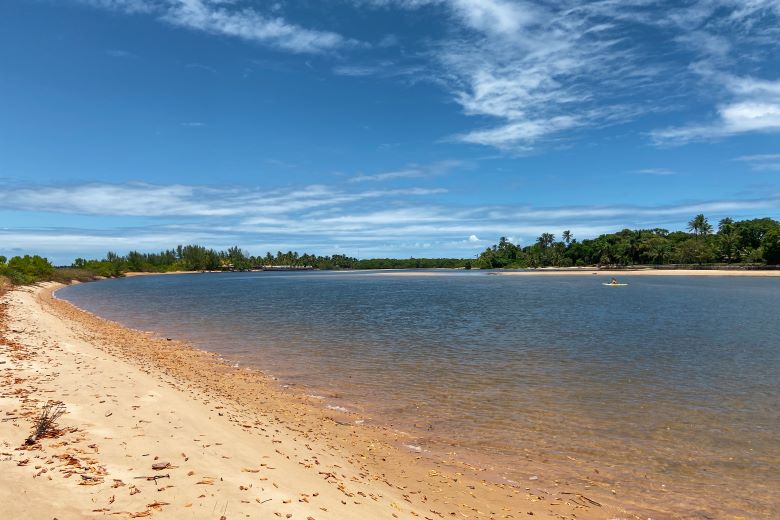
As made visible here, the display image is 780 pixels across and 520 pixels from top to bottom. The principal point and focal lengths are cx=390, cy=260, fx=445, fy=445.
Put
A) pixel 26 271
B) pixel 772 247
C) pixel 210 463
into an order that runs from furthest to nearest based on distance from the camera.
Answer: pixel 772 247 → pixel 26 271 → pixel 210 463

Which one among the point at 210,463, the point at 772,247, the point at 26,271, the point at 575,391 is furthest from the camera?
the point at 772,247

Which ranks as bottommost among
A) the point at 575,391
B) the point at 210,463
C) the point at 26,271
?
the point at 575,391

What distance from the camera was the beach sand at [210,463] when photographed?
21.6 ft

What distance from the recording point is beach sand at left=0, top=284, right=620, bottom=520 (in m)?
6.58

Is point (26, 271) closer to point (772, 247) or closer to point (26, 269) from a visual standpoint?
point (26, 269)

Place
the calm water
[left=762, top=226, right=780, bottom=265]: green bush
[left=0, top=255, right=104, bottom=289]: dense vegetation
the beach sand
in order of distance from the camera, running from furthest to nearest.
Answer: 1. [left=762, top=226, right=780, bottom=265]: green bush
2. [left=0, top=255, right=104, bottom=289]: dense vegetation
3. the calm water
4. the beach sand

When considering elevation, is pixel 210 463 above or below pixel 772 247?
below

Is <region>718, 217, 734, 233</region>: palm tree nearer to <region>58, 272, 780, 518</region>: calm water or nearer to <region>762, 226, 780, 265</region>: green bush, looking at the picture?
<region>762, 226, 780, 265</region>: green bush

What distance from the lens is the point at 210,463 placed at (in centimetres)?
821

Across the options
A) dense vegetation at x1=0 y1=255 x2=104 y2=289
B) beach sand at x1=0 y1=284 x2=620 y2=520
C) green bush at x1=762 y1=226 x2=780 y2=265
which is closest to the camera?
beach sand at x1=0 y1=284 x2=620 y2=520

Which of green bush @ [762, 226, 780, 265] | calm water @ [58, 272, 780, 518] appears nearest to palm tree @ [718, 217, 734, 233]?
green bush @ [762, 226, 780, 265]

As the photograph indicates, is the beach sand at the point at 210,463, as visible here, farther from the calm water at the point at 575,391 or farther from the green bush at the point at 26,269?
the green bush at the point at 26,269

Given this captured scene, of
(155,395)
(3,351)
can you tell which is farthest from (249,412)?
(3,351)

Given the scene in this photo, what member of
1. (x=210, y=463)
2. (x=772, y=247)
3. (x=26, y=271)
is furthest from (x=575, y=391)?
(x=772, y=247)
